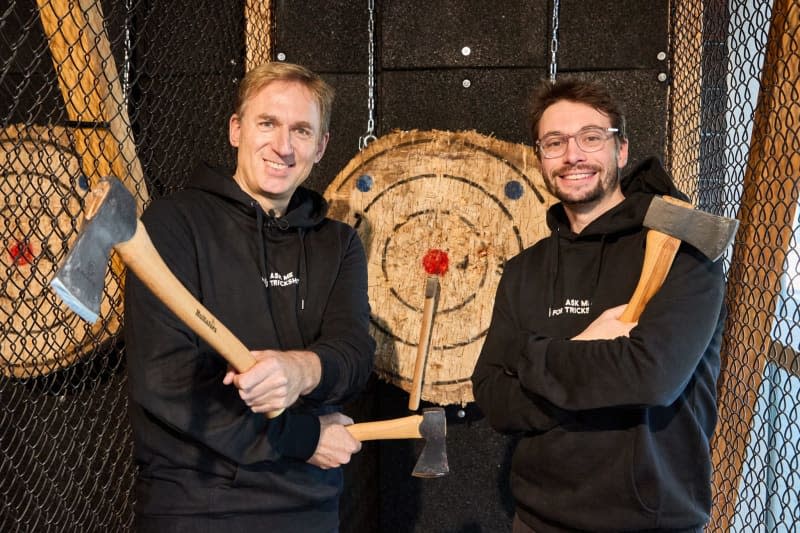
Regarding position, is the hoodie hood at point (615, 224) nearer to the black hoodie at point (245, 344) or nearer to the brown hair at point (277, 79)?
the black hoodie at point (245, 344)

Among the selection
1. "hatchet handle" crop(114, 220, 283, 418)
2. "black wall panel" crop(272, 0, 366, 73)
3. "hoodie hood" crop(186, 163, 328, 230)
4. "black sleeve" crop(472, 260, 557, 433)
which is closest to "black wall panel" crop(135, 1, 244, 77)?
"black wall panel" crop(272, 0, 366, 73)

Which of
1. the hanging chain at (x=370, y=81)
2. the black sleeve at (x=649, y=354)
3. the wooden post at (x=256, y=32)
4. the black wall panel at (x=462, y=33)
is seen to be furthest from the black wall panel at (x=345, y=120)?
the black sleeve at (x=649, y=354)

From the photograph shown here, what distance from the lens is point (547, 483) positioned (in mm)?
1812

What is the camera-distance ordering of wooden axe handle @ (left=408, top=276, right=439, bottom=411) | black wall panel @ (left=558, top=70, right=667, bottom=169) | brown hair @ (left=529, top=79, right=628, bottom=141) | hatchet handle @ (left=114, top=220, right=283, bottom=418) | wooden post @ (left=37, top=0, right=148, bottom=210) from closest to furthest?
hatchet handle @ (left=114, top=220, right=283, bottom=418) < brown hair @ (left=529, top=79, right=628, bottom=141) < wooden post @ (left=37, top=0, right=148, bottom=210) < wooden axe handle @ (left=408, top=276, right=439, bottom=411) < black wall panel @ (left=558, top=70, right=667, bottom=169)

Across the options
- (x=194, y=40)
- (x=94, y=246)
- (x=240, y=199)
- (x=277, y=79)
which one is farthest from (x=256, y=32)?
(x=94, y=246)

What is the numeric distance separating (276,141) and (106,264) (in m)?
0.68

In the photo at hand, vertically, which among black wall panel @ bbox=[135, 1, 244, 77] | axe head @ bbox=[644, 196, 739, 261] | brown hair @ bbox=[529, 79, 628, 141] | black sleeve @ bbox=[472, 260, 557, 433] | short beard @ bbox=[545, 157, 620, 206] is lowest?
black sleeve @ bbox=[472, 260, 557, 433]

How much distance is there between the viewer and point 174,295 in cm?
144

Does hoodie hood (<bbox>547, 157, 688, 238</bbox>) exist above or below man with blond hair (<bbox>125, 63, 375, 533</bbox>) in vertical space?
above

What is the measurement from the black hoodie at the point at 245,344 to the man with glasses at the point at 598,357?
41 cm

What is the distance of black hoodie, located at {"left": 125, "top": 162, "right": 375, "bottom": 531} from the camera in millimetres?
1624

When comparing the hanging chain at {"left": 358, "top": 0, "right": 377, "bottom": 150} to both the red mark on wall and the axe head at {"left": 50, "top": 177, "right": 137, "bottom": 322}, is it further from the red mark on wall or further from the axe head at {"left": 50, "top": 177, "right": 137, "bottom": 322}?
the axe head at {"left": 50, "top": 177, "right": 137, "bottom": 322}

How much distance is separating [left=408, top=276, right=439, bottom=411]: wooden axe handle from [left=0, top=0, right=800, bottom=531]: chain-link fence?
3.33ft

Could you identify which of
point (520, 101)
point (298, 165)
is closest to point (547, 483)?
point (298, 165)
